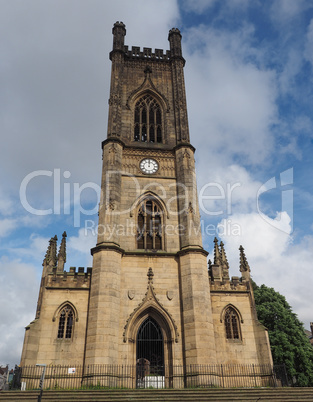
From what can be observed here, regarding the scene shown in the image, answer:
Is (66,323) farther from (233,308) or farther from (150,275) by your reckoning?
(233,308)

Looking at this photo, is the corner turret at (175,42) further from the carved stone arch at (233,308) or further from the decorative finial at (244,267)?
the carved stone arch at (233,308)

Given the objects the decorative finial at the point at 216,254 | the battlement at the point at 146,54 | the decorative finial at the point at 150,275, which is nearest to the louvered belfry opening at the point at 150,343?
the decorative finial at the point at 150,275

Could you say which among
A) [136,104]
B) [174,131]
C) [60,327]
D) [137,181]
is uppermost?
[136,104]

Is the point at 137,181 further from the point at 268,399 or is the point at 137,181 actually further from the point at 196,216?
the point at 268,399

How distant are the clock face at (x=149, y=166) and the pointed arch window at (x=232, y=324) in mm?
11429

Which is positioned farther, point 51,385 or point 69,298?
point 69,298

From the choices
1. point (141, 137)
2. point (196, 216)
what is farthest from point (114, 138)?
point (196, 216)

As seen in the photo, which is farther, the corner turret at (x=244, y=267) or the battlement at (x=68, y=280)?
the corner turret at (x=244, y=267)

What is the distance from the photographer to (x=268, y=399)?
15062 mm

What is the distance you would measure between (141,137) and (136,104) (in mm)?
3802

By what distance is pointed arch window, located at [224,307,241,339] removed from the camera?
2086 centimetres

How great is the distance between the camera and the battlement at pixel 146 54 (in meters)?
31.5

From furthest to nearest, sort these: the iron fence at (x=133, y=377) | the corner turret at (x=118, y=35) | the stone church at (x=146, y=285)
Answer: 1. the corner turret at (x=118, y=35)
2. the stone church at (x=146, y=285)
3. the iron fence at (x=133, y=377)

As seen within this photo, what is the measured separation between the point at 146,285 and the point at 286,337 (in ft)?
56.9
